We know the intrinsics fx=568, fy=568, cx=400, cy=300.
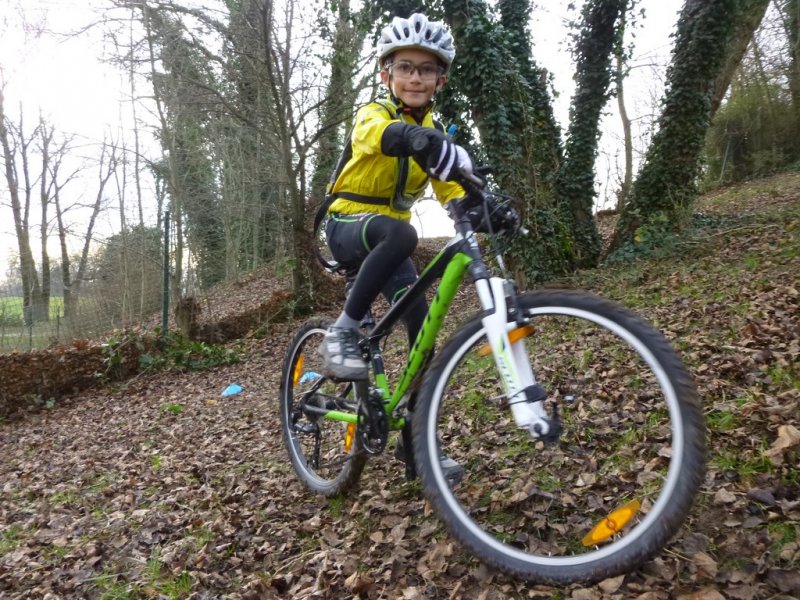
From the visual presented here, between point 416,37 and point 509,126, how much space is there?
678 centimetres

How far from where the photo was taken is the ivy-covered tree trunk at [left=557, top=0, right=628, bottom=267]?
10.7m

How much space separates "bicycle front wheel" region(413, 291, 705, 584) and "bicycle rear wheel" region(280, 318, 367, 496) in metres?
0.62

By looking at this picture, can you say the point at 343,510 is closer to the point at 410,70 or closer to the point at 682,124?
the point at 410,70

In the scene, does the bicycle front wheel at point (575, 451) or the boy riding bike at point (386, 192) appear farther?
the boy riding bike at point (386, 192)

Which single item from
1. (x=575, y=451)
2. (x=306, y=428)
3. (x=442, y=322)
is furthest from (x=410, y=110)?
(x=306, y=428)

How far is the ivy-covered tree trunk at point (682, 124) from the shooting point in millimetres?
9547

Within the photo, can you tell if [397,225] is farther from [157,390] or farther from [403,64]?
[157,390]

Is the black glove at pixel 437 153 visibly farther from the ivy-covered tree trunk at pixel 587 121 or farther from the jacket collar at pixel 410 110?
the ivy-covered tree trunk at pixel 587 121

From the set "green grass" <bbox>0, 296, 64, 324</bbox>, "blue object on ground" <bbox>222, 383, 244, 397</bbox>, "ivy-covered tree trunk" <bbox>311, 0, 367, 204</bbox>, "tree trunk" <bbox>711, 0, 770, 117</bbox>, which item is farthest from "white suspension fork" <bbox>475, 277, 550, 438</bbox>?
"green grass" <bbox>0, 296, 64, 324</bbox>

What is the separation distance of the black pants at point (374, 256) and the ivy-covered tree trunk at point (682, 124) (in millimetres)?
8283

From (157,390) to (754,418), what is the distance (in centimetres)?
905

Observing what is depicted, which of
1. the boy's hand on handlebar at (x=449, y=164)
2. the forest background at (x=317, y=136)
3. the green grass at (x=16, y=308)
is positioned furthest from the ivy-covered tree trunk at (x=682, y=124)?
the green grass at (x=16, y=308)

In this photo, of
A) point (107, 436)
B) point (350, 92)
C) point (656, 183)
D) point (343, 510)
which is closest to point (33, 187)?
point (350, 92)

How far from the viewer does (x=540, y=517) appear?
2.46 meters
